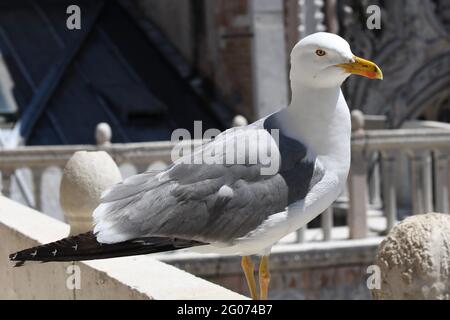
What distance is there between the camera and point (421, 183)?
40.3 feet

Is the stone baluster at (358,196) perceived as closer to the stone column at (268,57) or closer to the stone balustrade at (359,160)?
the stone balustrade at (359,160)

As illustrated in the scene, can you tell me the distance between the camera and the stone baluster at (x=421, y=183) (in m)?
12.2

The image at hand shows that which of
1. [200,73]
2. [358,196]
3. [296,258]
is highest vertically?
[200,73]

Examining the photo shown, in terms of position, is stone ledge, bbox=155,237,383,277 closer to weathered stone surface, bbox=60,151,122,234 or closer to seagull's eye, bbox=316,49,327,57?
weathered stone surface, bbox=60,151,122,234

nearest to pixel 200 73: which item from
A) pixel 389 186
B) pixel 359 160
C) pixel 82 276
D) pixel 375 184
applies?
pixel 375 184

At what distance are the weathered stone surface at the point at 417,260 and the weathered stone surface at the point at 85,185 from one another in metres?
2.73

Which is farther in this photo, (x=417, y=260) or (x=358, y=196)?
(x=358, y=196)

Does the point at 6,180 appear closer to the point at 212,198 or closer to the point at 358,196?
the point at 358,196

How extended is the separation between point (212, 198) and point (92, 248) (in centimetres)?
45

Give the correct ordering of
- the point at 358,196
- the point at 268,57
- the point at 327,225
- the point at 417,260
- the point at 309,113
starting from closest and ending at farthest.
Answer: the point at 417,260
the point at 309,113
the point at 327,225
the point at 358,196
the point at 268,57

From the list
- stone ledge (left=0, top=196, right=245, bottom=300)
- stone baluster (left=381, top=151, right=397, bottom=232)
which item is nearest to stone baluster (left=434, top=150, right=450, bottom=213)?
stone baluster (left=381, top=151, right=397, bottom=232)

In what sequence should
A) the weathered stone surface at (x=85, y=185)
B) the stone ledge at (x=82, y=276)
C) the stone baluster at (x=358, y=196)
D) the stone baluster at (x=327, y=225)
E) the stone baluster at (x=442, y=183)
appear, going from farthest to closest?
the stone baluster at (x=442, y=183) < the stone baluster at (x=358, y=196) < the stone baluster at (x=327, y=225) < the weathered stone surface at (x=85, y=185) < the stone ledge at (x=82, y=276)

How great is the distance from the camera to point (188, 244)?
13.7 ft

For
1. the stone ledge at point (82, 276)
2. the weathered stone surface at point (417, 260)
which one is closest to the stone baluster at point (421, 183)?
the stone ledge at point (82, 276)
